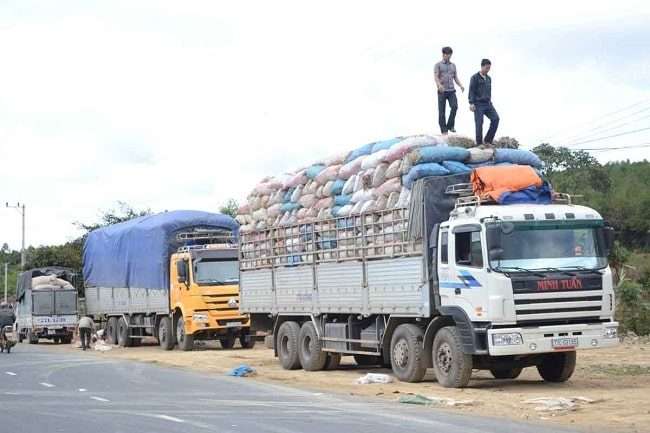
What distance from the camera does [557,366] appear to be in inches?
695

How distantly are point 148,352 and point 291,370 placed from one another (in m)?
10.5

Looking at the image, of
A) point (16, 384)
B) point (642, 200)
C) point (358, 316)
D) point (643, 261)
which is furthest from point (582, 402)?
point (642, 200)

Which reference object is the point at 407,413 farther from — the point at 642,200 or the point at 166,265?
the point at 642,200

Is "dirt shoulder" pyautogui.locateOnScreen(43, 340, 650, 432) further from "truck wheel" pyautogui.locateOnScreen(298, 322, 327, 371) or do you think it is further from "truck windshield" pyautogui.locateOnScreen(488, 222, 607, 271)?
"truck windshield" pyautogui.locateOnScreen(488, 222, 607, 271)

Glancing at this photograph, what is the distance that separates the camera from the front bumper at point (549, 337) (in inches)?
610

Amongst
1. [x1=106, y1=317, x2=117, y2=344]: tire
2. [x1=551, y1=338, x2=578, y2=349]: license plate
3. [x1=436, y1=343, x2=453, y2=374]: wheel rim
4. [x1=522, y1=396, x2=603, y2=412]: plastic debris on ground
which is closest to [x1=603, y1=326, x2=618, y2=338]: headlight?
Answer: [x1=551, y1=338, x2=578, y2=349]: license plate

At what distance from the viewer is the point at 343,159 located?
68.0ft

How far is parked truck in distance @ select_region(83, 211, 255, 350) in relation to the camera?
30500 mm

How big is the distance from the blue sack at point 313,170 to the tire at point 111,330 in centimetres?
1777

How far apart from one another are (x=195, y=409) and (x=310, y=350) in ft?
24.7

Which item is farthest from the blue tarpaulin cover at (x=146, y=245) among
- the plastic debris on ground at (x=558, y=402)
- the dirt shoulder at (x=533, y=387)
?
the plastic debris on ground at (x=558, y=402)

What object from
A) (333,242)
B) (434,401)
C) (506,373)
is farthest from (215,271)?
(434,401)

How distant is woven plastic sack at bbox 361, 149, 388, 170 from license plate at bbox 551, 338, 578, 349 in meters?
4.69

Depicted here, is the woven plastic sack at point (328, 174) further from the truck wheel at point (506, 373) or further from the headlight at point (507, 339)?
the headlight at point (507, 339)
